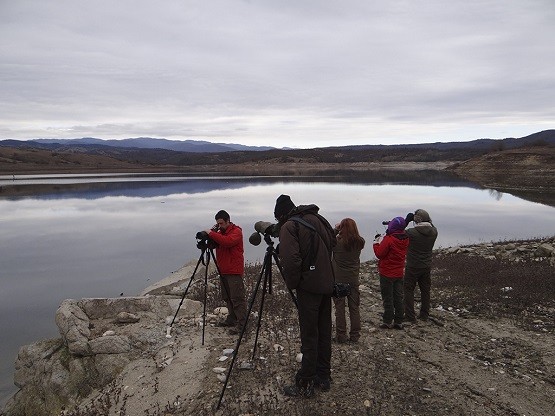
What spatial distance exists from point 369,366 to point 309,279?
182cm

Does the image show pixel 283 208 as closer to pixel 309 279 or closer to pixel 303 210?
pixel 303 210

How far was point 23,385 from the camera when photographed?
7016 millimetres

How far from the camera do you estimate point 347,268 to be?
20.1 ft

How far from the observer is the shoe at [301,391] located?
4525 mm

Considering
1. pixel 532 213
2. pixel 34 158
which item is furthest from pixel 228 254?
pixel 34 158

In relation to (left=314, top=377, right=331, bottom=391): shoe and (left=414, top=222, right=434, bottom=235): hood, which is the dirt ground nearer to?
(left=314, top=377, right=331, bottom=391): shoe

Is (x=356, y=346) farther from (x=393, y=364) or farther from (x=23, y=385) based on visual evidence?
(x=23, y=385)

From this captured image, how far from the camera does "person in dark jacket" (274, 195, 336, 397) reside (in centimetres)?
425

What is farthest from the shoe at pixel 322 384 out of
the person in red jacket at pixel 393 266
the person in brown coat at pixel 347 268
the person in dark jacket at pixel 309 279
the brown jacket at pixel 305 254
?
the person in red jacket at pixel 393 266

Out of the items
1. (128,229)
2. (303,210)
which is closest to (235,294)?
(303,210)

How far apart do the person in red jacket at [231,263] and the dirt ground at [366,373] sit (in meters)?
0.42

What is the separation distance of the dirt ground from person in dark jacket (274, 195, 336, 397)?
0.78ft

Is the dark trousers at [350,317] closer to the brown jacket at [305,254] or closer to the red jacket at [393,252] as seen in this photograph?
the red jacket at [393,252]

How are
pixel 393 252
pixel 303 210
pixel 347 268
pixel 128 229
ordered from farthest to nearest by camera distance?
1. pixel 128 229
2. pixel 393 252
3. pixel 347 268
4. pixel 303 210
